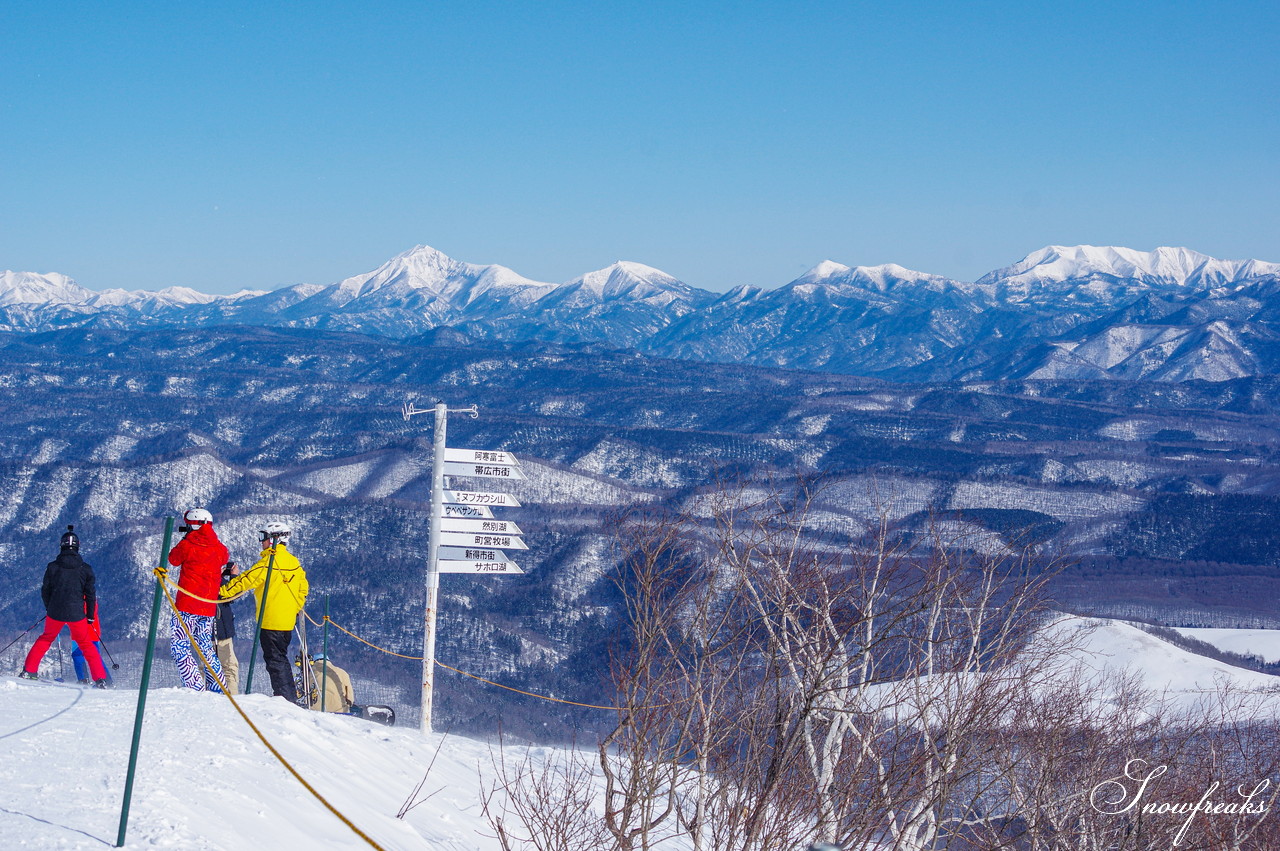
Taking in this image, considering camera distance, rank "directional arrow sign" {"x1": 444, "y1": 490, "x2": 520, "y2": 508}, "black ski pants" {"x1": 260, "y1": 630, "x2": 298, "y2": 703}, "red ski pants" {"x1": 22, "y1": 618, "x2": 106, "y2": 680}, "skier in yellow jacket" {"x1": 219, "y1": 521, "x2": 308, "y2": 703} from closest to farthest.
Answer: "skier in yellow jacket" {"x1": 219, "y1": 521, "x2": 308, "y2": 703} < "black ski pants" {"x1": 260, "y1": 630, "x2": 298, "y2": 703} < "red ski pants" {"x1": 22, "y1": 618, "x2": 106, "y2": 680} < "directional arrow sign" {"x1": 444, "y1": 490, "x2": 520, "y2": 508}

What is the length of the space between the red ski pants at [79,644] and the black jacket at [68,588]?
156mm

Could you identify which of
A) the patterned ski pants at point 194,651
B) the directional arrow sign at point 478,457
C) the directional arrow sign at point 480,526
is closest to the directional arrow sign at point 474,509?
the directional arrow sign at point 480,526

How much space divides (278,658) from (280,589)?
1265 millimetres

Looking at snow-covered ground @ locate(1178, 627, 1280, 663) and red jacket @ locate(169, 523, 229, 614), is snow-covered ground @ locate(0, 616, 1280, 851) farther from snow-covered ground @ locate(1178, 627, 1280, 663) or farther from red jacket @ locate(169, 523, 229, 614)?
snow-covered ground @ locate(1178, 627, 1280, 663)

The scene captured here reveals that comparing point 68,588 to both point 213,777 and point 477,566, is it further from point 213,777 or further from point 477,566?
point 213,777

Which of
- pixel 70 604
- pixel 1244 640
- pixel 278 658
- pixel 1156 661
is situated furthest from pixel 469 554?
pixel 1244 640

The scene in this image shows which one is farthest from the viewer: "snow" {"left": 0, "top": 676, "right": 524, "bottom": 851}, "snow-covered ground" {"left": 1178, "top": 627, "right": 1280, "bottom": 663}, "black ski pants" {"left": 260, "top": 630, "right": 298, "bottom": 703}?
"snow-covered ground" {"left": 1178, "top": 627, "right": 1280, "bottom": 663}

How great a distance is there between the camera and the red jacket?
14.8 m

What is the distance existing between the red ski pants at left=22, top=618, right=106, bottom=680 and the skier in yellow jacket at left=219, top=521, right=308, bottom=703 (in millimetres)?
2811

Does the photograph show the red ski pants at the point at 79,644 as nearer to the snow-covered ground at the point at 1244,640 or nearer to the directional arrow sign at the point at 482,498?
the directional arrow sign at the point at 482,498

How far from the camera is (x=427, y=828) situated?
1394 centimetres

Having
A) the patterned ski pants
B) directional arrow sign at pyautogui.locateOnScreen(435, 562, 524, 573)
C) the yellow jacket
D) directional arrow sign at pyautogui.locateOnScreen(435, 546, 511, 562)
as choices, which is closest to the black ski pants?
the yellow jacket

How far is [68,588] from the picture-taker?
1716 centimetres

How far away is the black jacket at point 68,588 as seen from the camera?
1708cm
